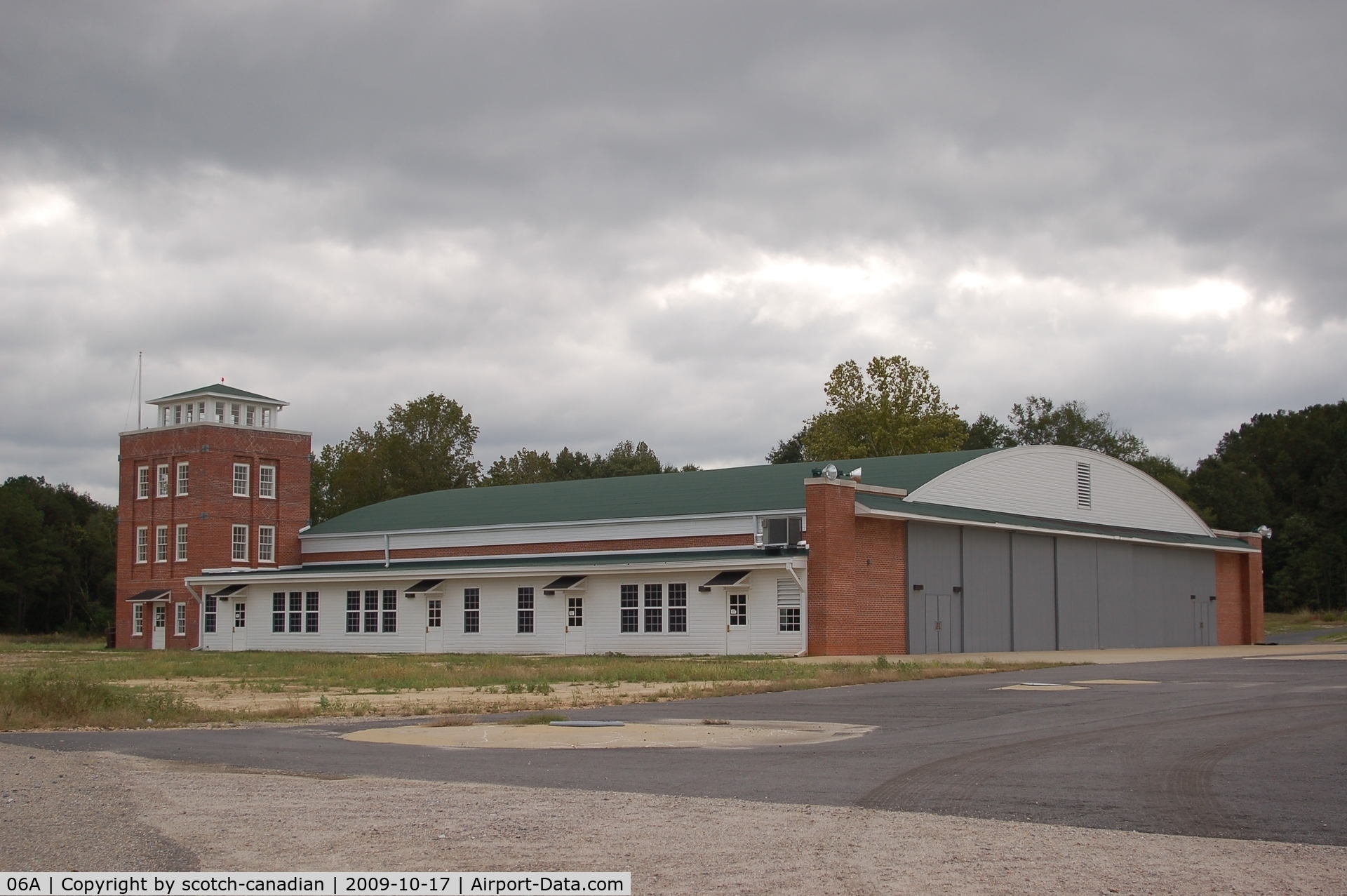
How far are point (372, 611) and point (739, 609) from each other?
18.3 meters

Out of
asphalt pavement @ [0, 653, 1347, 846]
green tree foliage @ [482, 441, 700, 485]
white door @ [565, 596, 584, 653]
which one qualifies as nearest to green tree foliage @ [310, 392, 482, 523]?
green tree foliage @ [482, 441, 700, 485]

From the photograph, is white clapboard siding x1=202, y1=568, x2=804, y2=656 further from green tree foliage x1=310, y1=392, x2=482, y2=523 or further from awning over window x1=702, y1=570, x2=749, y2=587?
green tree foliage x1=310, y1=392, x2=482, y2=523

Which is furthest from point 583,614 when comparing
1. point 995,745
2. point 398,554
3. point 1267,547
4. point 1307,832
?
point 1267,547

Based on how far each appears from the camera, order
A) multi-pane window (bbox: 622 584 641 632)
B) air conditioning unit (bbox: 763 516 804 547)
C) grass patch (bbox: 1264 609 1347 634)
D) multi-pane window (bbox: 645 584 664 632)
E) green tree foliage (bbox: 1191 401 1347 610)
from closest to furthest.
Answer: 1. air conditioning unit (bbox: 763 516 804 547)
2. multi-pane window (bbox: 645 584 664 632)
3. multi-pane window (bbox: 622 584 641 632)
4. grass patch (bbox: 1264 609 1347 634)
5. green tree foliage (bbox: 1191 401 1347 610)

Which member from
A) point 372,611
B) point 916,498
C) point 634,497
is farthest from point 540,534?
point 916,498

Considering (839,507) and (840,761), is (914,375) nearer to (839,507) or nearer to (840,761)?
(839,507)

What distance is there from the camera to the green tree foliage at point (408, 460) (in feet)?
296

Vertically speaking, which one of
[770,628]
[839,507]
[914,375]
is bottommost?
[770,628]

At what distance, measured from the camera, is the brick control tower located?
197 ft

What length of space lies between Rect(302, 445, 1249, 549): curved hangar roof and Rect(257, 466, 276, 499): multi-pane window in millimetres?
3376

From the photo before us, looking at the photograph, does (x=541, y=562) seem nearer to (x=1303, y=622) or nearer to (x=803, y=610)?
(x=803, y=610)

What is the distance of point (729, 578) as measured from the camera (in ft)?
137

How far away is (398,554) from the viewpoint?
60250mm

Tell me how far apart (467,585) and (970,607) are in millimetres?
18835
